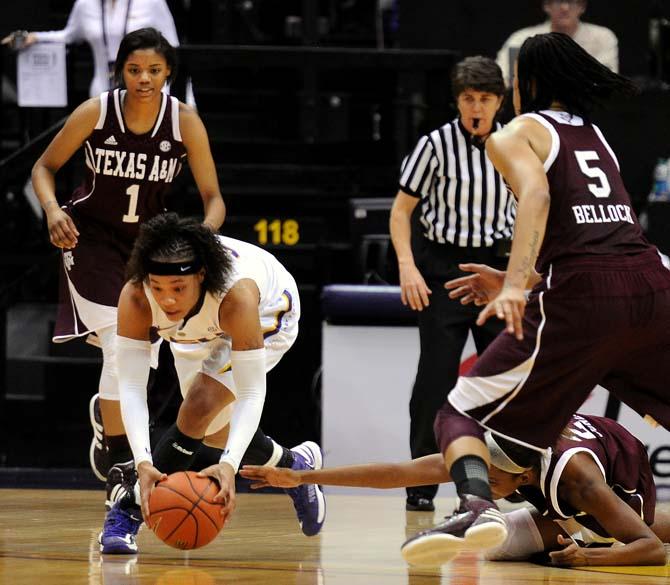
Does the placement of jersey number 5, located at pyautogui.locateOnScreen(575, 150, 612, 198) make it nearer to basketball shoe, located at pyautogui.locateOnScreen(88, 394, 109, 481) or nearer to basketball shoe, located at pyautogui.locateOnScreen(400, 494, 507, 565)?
basketball shoe, located at pyautogui.locateOnScreen(400, 494, 507, 565)

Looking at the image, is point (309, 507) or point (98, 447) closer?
point (309, 507)

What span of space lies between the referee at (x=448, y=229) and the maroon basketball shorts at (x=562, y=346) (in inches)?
80.7

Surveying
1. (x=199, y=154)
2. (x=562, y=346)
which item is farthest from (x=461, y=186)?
(x=562, y=346)

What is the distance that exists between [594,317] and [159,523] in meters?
1.37

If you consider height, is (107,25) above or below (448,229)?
above

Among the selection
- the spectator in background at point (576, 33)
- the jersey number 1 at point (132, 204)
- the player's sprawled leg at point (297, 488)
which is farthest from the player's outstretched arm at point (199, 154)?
the spectator in background at point (576, 33)

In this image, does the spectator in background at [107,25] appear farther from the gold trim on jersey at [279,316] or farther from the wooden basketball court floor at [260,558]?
the gold trim on jersey at [279,316]

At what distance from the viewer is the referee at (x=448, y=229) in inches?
240

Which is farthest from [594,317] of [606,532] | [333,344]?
[333,344]

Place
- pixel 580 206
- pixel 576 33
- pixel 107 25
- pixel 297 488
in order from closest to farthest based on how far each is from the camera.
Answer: pixel 580 206 → pixel 297 488 → pixel 107 25 → pixel 576 33

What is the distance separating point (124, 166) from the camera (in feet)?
18.5

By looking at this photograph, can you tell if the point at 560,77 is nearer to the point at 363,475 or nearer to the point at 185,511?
the point at 363,475

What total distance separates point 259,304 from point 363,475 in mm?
844

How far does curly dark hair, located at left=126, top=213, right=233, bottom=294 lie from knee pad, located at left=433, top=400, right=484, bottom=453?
2.72ft
